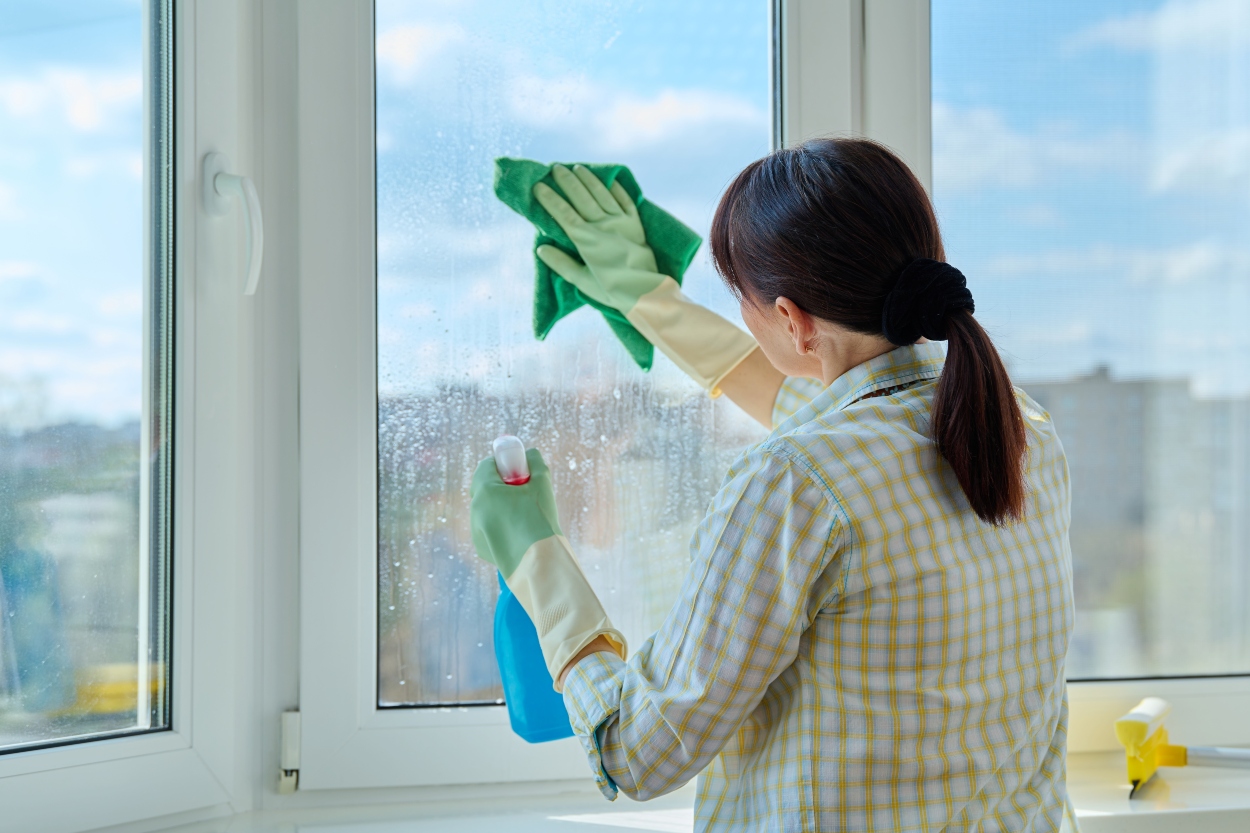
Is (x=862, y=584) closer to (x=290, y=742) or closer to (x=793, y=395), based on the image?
(x=793, y=395)

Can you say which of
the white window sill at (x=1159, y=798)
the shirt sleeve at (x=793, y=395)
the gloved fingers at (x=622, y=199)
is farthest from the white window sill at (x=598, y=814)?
the gloved fingers at (x=622, y=199)

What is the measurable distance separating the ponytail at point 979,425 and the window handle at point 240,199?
68cm

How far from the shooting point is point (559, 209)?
103 cm

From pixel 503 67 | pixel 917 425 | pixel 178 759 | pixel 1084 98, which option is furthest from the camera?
pixel 1084 98

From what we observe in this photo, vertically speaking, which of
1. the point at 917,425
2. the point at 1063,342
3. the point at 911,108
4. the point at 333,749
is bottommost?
the point at 333,749

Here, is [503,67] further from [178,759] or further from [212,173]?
[178,759]

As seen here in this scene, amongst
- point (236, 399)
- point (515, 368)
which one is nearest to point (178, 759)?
point (236, 399)

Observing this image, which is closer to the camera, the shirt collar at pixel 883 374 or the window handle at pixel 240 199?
the shirt collar at pixel 883 374

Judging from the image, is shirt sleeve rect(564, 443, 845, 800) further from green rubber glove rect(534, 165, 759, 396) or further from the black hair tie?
green rubber glove rect(534, 165, 759, 396)

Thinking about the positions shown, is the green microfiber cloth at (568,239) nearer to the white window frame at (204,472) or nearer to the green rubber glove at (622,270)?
the green rubber glove at (622,270)

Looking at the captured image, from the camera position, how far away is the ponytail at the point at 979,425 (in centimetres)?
67

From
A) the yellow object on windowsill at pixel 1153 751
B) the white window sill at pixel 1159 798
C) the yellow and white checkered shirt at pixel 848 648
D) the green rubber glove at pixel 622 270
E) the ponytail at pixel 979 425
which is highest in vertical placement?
the green rubber glove at pixel 622 270

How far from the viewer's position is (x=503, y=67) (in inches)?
43.6

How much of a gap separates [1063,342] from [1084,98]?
307 millimetres
